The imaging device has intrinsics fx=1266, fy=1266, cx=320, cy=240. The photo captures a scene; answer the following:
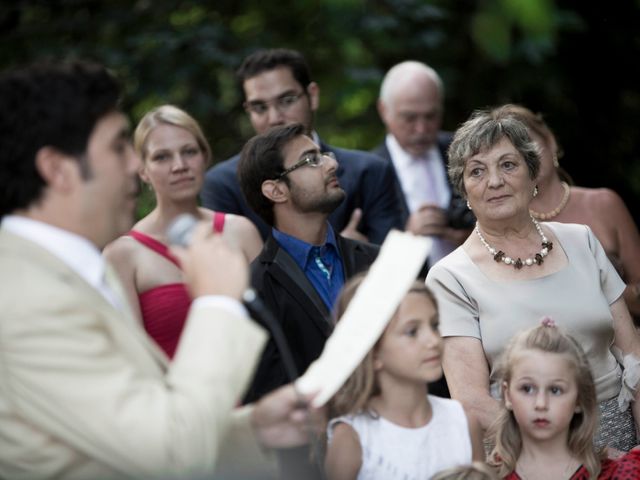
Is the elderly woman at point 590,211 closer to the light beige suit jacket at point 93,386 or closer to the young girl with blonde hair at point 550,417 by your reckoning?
the young girl with blonde hair at point 550,417

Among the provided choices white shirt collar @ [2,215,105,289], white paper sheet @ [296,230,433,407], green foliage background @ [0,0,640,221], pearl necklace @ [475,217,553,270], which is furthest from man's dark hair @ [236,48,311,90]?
white shirt collar @ [2,215,105,289]

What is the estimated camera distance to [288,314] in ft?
14.9

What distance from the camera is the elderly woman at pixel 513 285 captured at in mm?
4531

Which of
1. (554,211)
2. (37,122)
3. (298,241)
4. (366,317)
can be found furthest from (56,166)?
(554,211)

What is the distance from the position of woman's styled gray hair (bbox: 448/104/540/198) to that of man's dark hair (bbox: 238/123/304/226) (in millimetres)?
649

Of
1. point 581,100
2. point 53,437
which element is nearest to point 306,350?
point 53,437

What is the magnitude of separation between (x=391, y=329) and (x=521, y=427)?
69cm

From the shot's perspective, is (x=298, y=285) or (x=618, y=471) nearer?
(x=618, y=471)

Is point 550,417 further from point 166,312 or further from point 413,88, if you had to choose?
point 413,88

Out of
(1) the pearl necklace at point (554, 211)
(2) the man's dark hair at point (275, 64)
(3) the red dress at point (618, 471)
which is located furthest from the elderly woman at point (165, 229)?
(3) the red dress at point (618, 471)

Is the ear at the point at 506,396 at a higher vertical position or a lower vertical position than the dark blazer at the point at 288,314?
lower

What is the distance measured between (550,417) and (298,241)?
4.15 ft

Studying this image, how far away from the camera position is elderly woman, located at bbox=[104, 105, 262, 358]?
4.93 metres

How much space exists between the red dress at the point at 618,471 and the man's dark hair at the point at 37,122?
6.57ft
